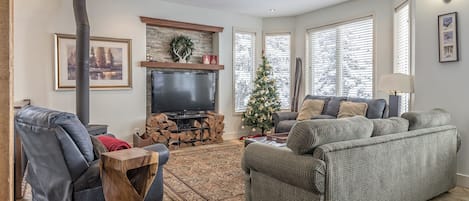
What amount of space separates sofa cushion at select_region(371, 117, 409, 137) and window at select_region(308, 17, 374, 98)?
2875 millimetres

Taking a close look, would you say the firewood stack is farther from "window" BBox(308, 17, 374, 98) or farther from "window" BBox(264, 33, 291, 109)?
"window" BBox(308, 17, 374, 98)

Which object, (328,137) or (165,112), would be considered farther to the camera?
(165,112)

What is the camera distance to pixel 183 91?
5.84m

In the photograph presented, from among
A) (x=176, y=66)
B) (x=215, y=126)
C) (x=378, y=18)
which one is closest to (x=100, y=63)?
(x=176, y=66)

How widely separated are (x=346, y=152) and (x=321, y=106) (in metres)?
3.50

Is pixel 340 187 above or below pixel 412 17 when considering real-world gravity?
below

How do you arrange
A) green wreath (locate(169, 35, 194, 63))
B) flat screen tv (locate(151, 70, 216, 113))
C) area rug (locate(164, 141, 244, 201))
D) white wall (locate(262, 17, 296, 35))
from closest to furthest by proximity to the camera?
area rug (locate(164, 141, 244, 201))
flat screen tv (locate(151, 70, 216, 113))
green wreath (locate(169, 35, 194, 63))
white wall (locate(262, 17, 296, 35))

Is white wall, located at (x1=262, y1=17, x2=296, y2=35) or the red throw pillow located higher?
white wall, located at (x1=262, y1=17, x2=296, y2=35)

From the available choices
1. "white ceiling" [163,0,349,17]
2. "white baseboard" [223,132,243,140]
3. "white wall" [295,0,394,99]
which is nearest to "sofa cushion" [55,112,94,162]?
"white ceiling" [163,0,349,17]

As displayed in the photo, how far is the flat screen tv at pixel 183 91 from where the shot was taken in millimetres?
5543

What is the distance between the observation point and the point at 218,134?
609cm

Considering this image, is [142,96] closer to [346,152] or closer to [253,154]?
[253,154]

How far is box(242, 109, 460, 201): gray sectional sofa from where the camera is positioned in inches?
81.7

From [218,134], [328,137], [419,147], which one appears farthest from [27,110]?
[218,134]
